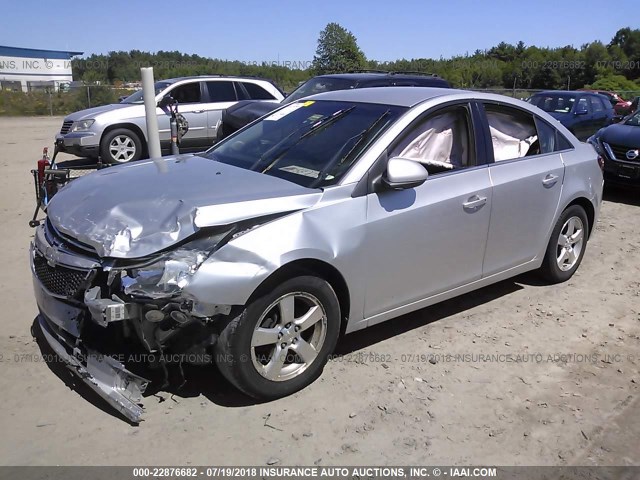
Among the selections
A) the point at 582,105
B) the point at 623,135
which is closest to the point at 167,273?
the point at 623,135

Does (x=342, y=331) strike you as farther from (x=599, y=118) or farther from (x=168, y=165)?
(x=599, y=118)

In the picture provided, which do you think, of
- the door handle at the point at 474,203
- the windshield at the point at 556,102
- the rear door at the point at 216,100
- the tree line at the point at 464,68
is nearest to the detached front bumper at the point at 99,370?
the door handle at the point at 474,203

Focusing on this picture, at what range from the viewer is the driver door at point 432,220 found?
3719 millimetres

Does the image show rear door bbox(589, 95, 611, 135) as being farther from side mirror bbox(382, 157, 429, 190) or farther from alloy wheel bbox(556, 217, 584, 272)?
side mirror bbox(382, 157, 429, 190)

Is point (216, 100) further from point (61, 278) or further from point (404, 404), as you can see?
point (404, 404)

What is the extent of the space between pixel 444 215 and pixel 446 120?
0.79m

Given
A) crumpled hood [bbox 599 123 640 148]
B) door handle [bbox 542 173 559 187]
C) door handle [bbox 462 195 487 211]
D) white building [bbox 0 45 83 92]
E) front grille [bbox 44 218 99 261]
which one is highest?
white building [bbox 0 45 83 92]

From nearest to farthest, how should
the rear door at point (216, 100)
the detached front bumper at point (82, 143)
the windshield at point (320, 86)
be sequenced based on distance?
the windshield at point (320, 86), the detached front bumper at point (82, 143), the rear door at point (216, 100)

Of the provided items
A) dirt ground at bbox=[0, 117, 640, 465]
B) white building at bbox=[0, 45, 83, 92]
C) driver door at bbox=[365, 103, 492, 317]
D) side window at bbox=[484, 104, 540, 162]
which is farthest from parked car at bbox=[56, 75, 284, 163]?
white building at bbox=[0, 45, 83, 92]

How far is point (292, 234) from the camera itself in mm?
3266

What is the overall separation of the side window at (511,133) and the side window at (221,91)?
809 centimetres

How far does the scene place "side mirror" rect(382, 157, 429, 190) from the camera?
3613 mm

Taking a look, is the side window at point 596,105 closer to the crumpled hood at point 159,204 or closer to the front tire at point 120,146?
the front tire at point 120,146

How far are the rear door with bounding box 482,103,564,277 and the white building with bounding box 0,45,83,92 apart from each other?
6275cm
